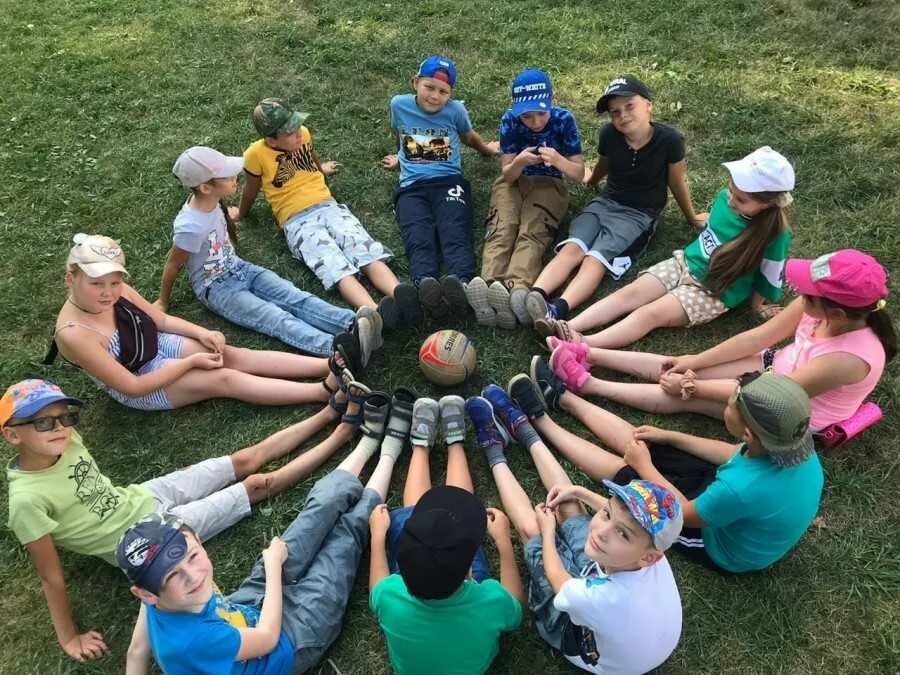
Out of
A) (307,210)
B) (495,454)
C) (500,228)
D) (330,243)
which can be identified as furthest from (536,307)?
(307,210)

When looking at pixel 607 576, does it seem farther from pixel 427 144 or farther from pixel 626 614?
pixel 427 144

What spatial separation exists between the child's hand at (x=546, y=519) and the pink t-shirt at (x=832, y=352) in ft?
5.17

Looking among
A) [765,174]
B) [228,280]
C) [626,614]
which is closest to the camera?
[626,614]

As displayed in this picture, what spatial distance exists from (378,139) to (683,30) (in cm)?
383

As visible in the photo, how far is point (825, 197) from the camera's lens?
5.78 m

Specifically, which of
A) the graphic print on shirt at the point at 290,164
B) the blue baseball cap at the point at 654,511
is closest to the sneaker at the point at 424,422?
the blue baseball cap at the point at 654,511

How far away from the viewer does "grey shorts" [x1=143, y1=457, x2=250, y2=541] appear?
3.86 meters

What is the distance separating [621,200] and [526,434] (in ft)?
7.56

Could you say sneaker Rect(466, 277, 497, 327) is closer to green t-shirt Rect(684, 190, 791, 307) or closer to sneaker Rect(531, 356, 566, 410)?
sneaker Rect(531, 356, 566, 410)

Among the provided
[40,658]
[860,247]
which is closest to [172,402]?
[40,658]

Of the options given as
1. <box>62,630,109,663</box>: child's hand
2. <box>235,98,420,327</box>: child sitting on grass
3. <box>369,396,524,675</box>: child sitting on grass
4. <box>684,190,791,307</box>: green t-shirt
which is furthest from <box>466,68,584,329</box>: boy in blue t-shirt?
→ <box>62,630,109,663</box>: child's hand

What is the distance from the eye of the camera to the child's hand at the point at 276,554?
11.4 feet

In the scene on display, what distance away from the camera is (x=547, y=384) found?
178 inches

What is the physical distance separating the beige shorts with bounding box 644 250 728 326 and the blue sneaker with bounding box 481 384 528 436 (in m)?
1.53
